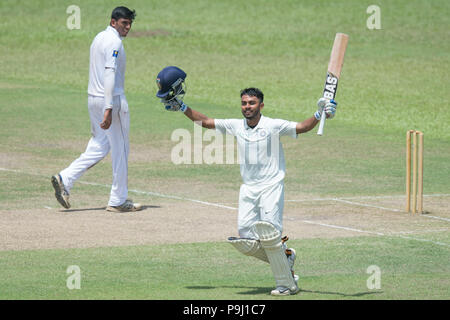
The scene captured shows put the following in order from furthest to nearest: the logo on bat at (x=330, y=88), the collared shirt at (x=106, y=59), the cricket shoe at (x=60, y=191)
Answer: the cricket shoe at (x=60, y=191) → the collared shirt at (x=106, y=59) → the logo on bat at (x=330, y=88)

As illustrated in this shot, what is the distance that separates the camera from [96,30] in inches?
1527

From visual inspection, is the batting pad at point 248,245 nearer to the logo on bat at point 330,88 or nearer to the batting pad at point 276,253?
the batting pad at point 276,253

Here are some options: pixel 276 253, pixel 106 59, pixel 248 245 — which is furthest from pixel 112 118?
pixel 276 253

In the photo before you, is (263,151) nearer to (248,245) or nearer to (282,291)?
(248,245)

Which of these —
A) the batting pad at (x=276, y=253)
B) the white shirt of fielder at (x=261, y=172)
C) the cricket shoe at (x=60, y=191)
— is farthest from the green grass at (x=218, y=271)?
the cricket shoe at (x=60, y=191)

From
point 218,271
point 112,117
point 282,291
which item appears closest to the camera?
point 282,291

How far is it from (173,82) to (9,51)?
2616 cm

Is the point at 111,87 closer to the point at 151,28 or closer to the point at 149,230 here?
the point at 149,230

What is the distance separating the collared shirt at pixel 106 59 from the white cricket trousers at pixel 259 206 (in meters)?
4.16

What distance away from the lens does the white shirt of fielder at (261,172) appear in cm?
867

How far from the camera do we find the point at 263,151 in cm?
878

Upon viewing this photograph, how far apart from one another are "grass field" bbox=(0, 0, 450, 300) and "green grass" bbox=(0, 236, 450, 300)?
1.1 inches

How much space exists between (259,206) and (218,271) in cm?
109
